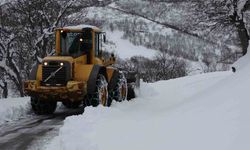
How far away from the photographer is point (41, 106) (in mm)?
16203

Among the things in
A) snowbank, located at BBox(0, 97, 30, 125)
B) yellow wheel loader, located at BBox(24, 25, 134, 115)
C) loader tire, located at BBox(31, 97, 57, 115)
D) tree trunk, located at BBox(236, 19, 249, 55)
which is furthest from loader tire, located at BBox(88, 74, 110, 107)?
tree trunk, located at BBox(236, 19, 249, 55)

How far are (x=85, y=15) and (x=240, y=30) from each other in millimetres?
9517

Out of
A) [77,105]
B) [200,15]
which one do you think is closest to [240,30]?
[200,15]

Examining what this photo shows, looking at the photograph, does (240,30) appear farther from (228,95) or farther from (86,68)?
(228,95)

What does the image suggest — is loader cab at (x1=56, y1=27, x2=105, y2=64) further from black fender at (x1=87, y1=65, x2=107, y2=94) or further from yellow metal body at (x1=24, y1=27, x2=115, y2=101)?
black fender at (x1=87, y1=65, x2=107, y2=94)

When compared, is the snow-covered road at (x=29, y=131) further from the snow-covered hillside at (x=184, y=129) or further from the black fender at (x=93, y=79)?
the black fender at (x=93, y=79)

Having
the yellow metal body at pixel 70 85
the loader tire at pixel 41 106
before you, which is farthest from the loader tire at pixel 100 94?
the loader tire at pixel 41 106

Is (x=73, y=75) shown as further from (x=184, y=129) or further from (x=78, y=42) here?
(x=184, y=129)

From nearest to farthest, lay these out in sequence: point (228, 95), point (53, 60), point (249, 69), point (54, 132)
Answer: point (228, 95) < point (249, 69) < point (54, 132) < point (53, 60)

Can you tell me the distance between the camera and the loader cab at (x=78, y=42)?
16391 mm

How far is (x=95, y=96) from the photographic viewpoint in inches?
609

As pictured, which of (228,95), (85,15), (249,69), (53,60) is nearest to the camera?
(228,95)

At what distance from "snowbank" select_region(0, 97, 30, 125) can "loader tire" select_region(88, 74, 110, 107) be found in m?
2.41

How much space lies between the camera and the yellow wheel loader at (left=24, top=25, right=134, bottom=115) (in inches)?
599
